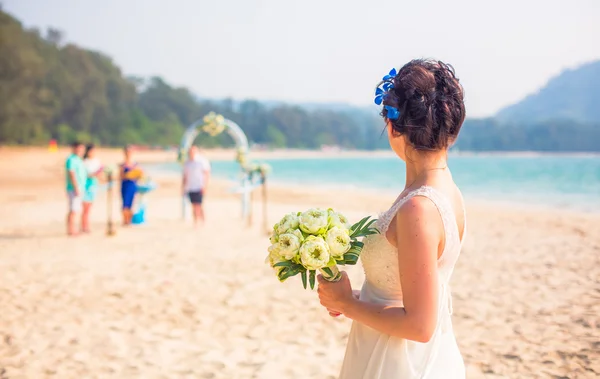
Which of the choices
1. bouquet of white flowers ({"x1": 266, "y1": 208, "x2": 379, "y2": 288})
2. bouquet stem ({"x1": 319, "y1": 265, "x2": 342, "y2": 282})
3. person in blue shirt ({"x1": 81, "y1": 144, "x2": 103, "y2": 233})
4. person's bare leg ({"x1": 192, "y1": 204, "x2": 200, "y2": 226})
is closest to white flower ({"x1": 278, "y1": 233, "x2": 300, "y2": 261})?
bouquet of white flowers ({"x1": 266, "y1": 208, "x2": 379, "y2": 288})

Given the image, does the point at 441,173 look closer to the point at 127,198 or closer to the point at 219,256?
the point at 219,256

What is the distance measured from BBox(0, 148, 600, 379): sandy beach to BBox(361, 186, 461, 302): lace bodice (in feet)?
8.25

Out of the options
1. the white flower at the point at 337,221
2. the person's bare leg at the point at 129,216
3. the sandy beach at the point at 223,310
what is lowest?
the sandy beach at the point at 223,310

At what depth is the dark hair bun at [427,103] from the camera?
1.46 m

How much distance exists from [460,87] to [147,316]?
4436mm

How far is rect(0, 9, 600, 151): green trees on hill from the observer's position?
50.6 m

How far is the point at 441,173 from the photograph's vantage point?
1.58m

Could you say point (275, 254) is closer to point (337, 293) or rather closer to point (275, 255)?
point (275, 255)

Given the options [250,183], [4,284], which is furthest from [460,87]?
[250,183]

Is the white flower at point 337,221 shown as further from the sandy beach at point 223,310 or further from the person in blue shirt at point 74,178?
the person in blue shirt at point 74,178

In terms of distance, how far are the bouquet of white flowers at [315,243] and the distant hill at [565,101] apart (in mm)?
128707

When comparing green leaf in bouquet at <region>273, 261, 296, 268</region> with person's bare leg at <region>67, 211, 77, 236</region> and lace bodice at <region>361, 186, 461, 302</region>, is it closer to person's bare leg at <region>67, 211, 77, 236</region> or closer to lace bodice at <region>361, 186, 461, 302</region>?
lace bodice at <region>361, 186, 461, 302</region>

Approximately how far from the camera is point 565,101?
13462 cm

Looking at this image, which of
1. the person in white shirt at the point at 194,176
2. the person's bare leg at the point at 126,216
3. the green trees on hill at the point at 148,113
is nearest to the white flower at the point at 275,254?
the person in white shirt at the point at 194,176
